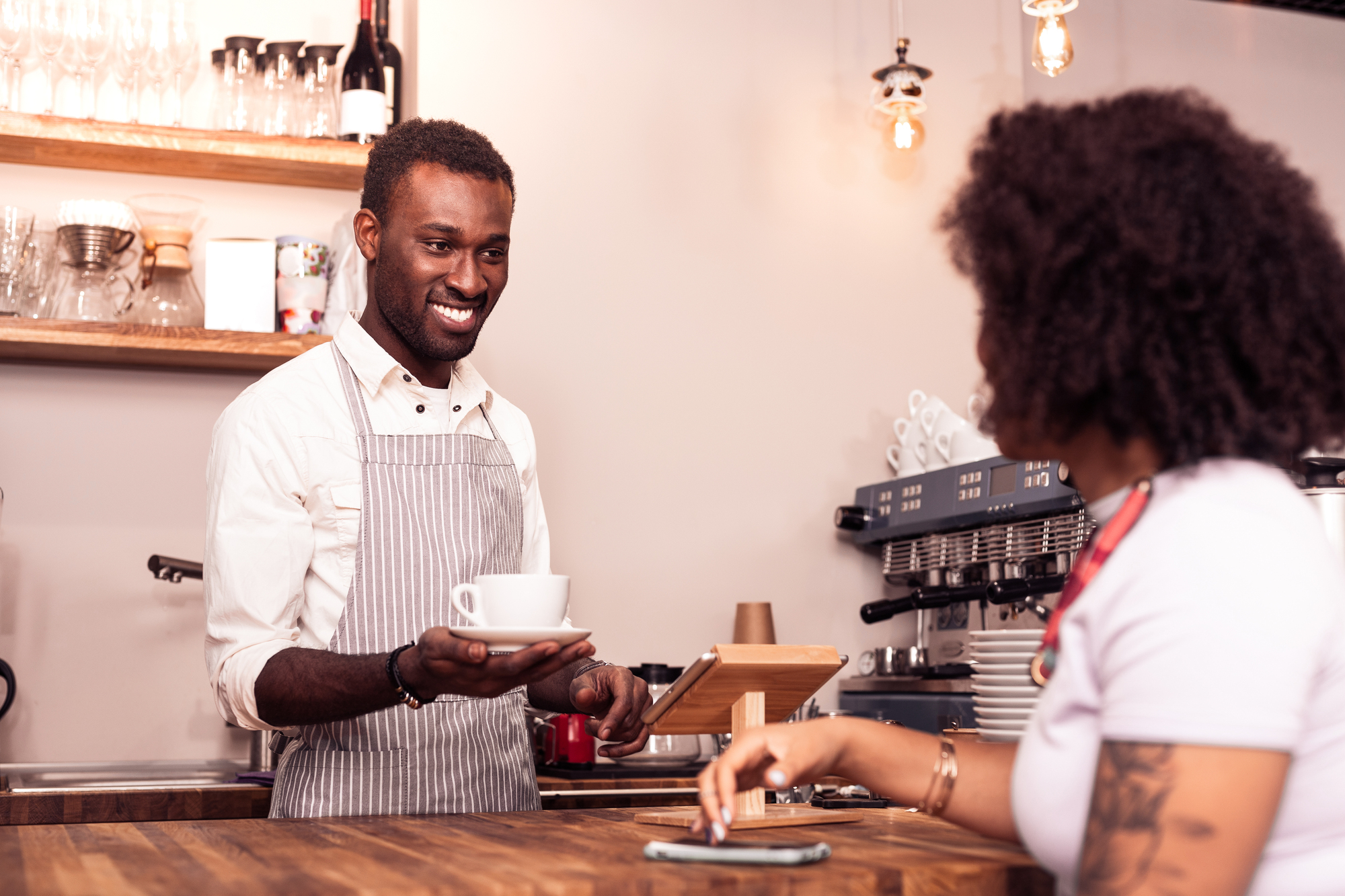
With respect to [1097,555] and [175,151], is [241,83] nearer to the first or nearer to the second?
[175,151]

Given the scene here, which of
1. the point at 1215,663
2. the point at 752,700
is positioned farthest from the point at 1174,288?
the point at 752,700

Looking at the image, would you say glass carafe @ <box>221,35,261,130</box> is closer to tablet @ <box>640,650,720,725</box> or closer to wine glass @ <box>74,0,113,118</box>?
wine glass @ <box>74,0,113,118</box>

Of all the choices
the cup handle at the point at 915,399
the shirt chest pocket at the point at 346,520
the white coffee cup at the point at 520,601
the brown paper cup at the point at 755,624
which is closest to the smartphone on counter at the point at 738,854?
the white coffee cup at the point at 520,601

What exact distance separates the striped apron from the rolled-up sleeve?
0.09m

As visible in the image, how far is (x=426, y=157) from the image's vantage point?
6.27 feet

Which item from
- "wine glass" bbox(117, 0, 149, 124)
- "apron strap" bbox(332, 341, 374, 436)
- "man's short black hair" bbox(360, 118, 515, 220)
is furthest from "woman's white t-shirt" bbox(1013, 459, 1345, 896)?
"wine glass" bbox(117, 0, 149, 124)

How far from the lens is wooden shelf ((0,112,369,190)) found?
97.4 inches

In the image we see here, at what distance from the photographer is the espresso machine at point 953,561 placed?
8.21ft

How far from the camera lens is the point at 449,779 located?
169 centimetres

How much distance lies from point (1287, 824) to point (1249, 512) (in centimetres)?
21

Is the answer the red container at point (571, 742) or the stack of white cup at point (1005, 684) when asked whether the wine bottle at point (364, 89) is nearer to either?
the red container at point (571, 742)

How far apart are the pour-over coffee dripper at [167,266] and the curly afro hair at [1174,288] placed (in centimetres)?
209

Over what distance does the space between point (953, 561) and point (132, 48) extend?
2.07 meters

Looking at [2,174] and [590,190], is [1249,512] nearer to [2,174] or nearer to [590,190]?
[590,190]
